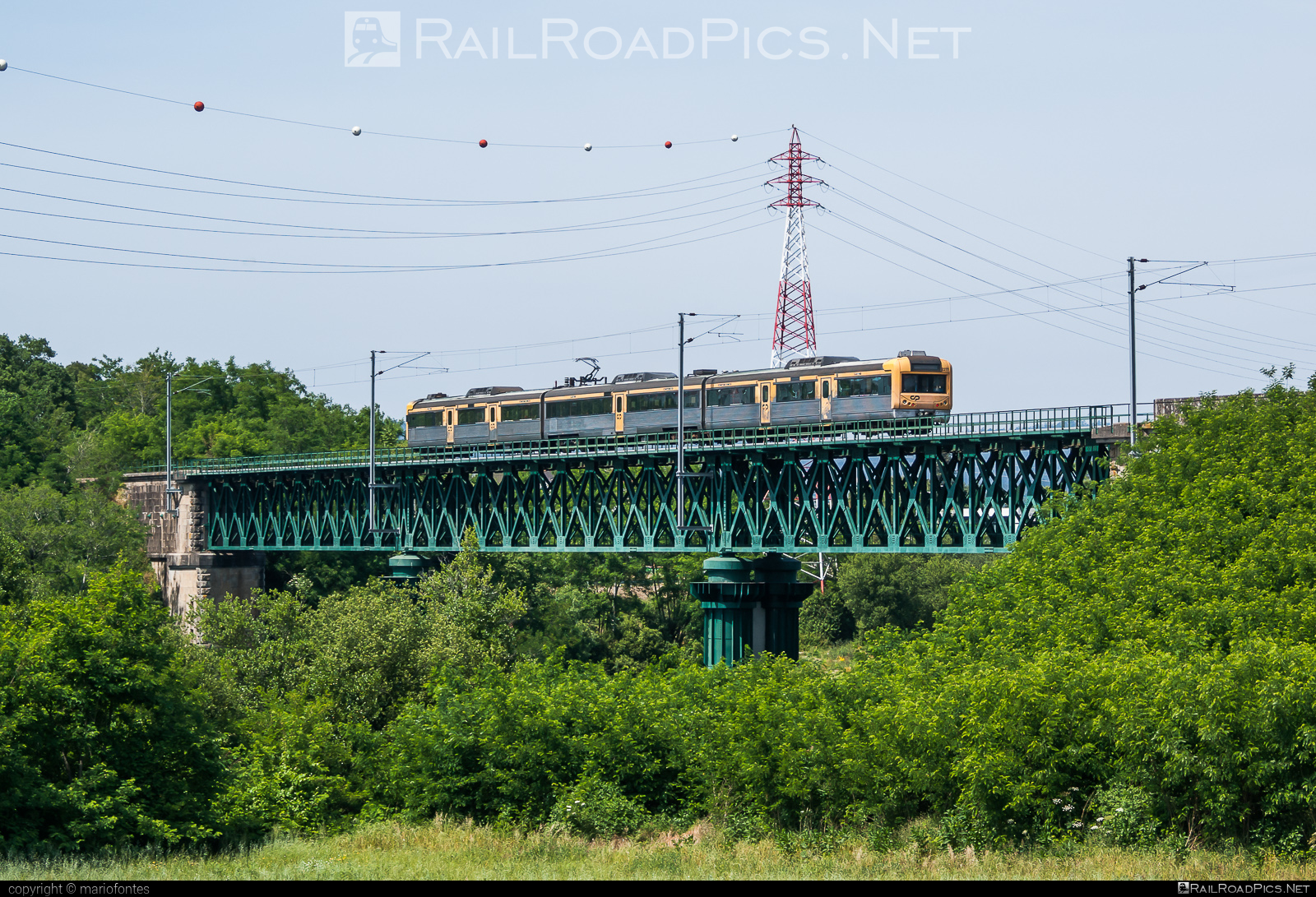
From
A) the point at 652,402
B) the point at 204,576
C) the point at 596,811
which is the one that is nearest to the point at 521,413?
the point at 652,402

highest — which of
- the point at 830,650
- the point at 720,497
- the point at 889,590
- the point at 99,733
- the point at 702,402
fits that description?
the point at 702,402

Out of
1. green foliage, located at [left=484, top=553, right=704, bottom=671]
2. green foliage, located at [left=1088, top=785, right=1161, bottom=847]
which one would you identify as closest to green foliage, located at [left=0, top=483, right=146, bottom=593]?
green foliage, located at [left=484, top=553, right=704, bottom=671]

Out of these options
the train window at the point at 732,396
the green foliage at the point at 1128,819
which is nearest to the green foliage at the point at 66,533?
the train window at the point at 732,396

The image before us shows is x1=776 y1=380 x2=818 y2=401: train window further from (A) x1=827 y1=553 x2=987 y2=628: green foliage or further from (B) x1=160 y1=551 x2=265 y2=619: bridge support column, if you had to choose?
(A) x1=827 y1=553 x2=987 y2=628: green foliage

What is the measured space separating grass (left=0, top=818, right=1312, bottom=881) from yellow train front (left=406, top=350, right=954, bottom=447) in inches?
1011

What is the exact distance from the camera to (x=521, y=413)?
7350 centimetres

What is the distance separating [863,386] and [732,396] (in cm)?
724

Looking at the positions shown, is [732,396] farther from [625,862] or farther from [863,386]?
[625,862]

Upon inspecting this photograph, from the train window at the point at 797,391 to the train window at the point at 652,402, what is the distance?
5.06m

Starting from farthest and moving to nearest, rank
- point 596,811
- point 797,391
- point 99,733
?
point 797,391
point 596,811
point 99,733

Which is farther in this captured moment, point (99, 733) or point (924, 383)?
point (924, 383)

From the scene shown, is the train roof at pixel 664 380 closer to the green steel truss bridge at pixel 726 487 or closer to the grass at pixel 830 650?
the green steel truss bridge at pixel 726 487

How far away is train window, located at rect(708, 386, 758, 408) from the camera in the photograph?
200 ft

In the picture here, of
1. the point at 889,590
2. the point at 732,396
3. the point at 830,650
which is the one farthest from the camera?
the point at 889,590
